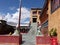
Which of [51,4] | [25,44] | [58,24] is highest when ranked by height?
[51,4]

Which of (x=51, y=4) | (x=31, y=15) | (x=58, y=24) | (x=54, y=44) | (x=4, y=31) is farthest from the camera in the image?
(x=31, y=15)

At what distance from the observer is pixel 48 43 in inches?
862

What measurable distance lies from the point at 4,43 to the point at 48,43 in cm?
500

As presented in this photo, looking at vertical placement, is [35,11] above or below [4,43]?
above

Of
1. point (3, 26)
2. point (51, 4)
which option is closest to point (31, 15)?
point (3, 26)

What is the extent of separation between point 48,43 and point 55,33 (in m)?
1.53

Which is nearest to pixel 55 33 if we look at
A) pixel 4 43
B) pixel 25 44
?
pixel 25 44

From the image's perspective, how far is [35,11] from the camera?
Answer: 295 feet

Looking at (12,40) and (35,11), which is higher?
(35,11)

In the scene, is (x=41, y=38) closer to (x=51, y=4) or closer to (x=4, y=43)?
(x=4, y=43)

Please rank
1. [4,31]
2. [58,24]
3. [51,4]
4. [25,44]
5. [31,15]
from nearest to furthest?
[58,24], [25,44], [51,4], [4,31], [31,15]

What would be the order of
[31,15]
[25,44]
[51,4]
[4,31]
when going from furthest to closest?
[31,15]
[4,31]
[51,4]
[25,44]

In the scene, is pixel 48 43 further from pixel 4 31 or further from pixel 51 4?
pixel 4 31

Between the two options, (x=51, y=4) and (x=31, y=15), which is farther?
(x=31, y=15)
